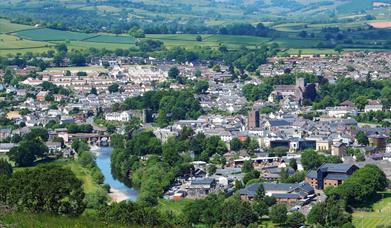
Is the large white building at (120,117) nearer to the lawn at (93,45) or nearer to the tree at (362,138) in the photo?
the tree at (362,138)

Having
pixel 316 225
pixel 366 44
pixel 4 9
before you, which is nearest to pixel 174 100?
pixel 316 225

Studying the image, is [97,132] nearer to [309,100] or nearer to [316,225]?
[309,100]

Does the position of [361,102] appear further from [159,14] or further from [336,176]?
[159,14]

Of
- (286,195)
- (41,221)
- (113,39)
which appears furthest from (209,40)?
(41,221)

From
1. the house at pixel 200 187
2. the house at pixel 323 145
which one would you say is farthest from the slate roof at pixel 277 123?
the house at pixel 200 187

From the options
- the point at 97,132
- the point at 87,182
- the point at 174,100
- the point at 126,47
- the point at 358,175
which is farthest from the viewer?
the point at 126,47

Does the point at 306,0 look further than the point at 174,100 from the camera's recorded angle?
Yes

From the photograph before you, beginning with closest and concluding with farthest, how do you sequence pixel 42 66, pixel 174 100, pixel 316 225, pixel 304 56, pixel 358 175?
pixel 316 225 < pixel 358 175 < pixel 174 100 < pixel 42 66 < pixel 304 56
